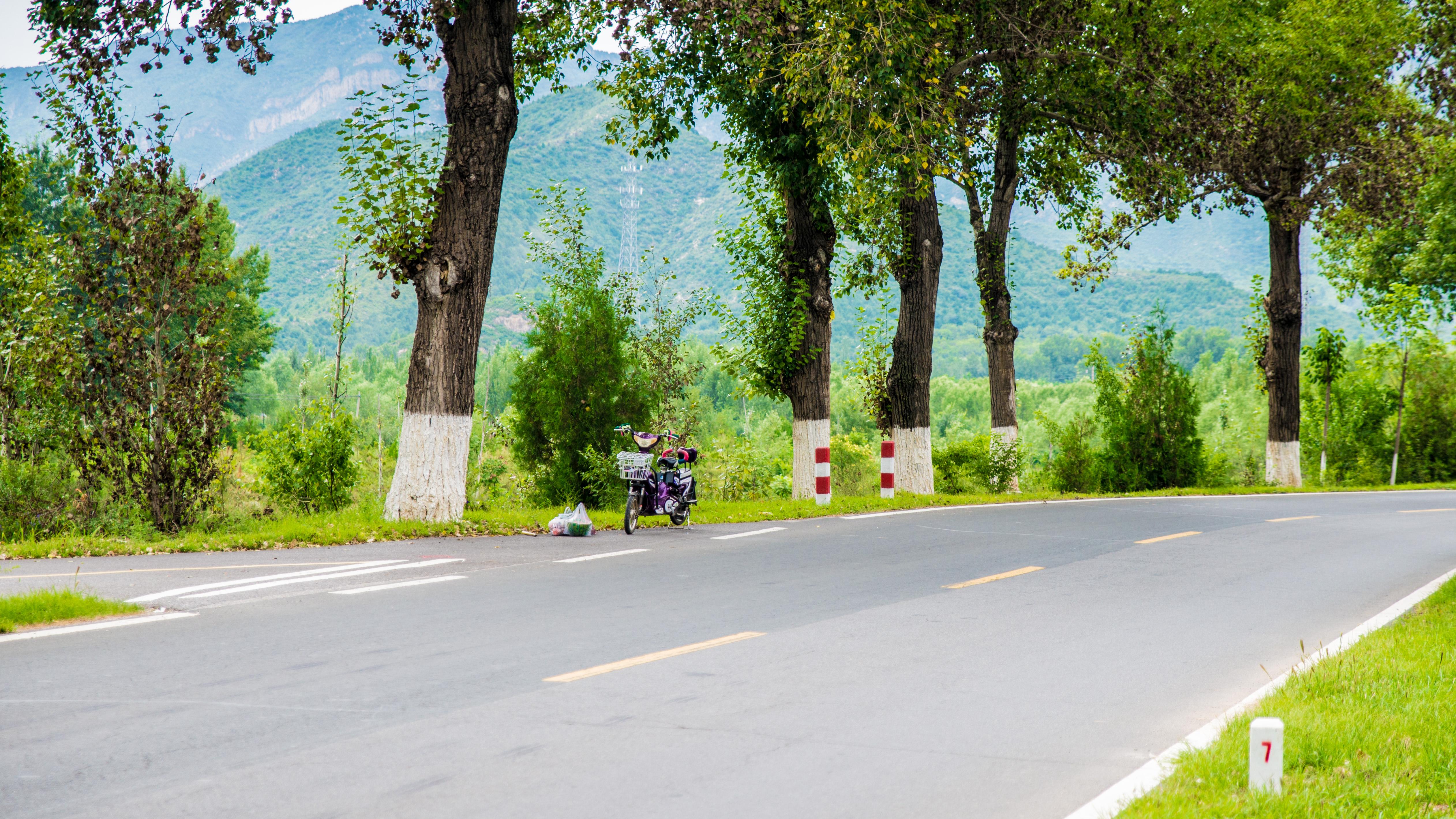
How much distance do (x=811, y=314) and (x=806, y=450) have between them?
2.51 m

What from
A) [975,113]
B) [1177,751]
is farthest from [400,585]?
[975,113]

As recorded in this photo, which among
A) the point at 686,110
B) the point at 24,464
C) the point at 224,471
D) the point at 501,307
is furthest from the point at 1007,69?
the point at 501,307

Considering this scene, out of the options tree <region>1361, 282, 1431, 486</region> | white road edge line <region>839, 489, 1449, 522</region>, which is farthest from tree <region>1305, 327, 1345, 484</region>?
white road edge line <region>839, 489, 1449, 522</region>

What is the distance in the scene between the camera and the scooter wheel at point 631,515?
13.4m

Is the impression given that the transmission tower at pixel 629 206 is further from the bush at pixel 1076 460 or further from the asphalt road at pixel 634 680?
the asphalt road at pixel 634 680

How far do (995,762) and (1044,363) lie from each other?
141558 millimetres

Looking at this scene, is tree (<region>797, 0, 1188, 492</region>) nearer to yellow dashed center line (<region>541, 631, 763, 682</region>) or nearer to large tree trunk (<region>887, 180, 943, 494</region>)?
large tree trunk (<region>887, 180, 943, 494</region>)

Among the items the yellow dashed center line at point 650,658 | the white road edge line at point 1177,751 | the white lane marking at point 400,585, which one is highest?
the white lane marking at point 400,585

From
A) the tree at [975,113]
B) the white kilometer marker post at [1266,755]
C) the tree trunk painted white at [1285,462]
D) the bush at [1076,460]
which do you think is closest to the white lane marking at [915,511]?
the tree at [975,113]

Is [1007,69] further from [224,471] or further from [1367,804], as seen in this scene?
[1367,804]

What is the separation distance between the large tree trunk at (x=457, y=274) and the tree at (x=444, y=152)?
1 cm

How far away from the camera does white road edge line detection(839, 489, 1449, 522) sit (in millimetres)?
17156

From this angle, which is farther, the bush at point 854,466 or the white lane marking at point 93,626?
the bush at point 854,466

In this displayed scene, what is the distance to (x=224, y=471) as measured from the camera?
13.5 meters
